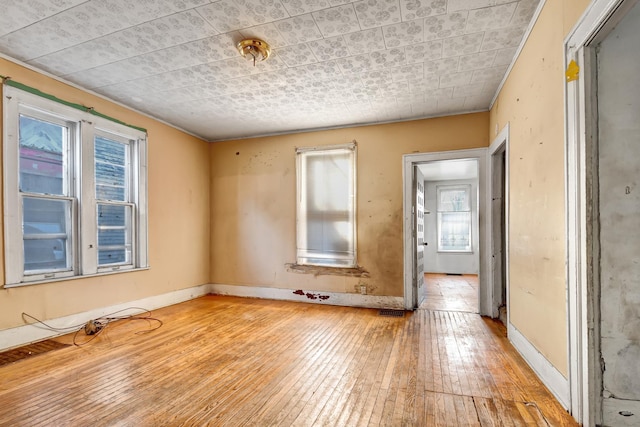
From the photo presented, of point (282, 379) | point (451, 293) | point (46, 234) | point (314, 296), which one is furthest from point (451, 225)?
point (46, 234)

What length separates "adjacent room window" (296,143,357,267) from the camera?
4.68m

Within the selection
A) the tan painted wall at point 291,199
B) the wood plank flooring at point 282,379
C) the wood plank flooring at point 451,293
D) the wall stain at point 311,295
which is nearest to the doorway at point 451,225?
the wood plank flooring at point 451,293

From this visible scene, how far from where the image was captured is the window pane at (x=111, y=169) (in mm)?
3768

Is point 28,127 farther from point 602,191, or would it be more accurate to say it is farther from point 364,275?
point 602,191

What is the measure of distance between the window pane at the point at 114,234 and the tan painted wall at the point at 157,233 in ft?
0.85

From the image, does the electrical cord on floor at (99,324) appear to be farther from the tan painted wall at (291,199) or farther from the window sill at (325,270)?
the window sill at (325,270)

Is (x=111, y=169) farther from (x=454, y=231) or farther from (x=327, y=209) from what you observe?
(x=454, y=231)

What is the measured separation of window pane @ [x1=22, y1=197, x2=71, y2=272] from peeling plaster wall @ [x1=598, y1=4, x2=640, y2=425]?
481 centimetres

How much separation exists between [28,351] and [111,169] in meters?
2.19

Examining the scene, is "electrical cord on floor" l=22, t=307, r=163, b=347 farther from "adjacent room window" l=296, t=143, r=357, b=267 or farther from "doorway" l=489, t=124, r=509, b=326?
"doorway" l=489, t=124, r=509, b=326

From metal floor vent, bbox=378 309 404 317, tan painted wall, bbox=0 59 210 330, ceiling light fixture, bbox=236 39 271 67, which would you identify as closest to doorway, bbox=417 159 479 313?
metal floor vent, bbox=378 309 404 317

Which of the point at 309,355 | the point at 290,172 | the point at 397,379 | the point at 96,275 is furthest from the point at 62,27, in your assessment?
the point at 397,379

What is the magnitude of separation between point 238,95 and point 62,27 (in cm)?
166

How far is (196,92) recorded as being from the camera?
359 centimetres
